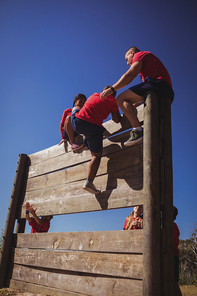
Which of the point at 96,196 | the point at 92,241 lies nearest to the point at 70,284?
→ the point at 92,241

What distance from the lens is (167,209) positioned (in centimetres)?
230

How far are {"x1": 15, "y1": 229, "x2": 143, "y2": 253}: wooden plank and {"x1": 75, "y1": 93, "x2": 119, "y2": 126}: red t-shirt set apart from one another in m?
1.46

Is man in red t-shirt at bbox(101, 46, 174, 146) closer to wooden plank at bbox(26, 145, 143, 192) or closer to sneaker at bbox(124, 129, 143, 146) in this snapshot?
sneaker at bbox(124, 129, 143, 146)

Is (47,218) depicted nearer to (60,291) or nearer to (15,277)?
(15,277)

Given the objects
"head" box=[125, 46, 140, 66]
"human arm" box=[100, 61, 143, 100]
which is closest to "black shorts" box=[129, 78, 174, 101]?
"human arm" box=[100, 61, 143, 100]

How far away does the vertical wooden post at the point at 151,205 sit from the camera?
2082 millimetres

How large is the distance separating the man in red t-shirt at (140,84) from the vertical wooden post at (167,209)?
6.9 inches

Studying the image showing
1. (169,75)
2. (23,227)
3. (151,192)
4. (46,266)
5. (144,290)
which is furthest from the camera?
(23,227)

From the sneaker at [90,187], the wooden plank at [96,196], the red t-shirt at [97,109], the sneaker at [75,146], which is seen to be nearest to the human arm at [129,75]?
the red t-shirt at [97,109]

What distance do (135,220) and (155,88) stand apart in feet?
7.30

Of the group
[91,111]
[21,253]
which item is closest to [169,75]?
[91,111]

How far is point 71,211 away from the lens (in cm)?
350

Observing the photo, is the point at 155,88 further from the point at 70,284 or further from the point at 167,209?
the point at 70,284

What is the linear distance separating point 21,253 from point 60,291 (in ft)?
4.39
